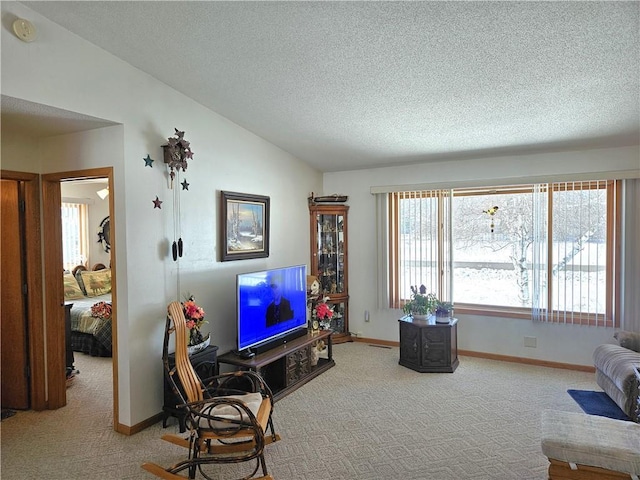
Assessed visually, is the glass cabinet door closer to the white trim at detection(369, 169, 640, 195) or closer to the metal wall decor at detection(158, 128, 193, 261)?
the white trim at detection(369, 169, 640, 195)

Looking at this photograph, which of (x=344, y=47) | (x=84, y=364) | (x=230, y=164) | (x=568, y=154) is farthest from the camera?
(x=84, y=364)

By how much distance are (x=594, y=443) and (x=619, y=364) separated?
1.56 m

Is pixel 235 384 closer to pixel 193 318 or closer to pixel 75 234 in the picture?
pixel 193 318

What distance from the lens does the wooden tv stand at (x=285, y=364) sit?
11.9 feet

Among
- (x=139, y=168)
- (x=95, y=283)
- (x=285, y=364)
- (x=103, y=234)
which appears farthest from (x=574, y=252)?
(x=103, y=234)

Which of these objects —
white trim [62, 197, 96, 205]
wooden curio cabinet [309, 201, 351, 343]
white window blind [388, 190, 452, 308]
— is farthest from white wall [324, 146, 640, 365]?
white trim [62, 197, 96, 205]

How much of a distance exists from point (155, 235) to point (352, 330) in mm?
3360

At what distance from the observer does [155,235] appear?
329 cm

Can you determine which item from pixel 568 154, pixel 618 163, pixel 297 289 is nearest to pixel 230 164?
pixel 297 289

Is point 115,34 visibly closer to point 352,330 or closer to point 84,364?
point 84,364

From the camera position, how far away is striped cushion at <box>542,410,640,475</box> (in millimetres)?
2078

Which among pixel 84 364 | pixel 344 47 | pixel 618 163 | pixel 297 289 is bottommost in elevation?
pixel 84 364

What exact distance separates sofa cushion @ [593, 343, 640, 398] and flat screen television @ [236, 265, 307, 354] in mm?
2872

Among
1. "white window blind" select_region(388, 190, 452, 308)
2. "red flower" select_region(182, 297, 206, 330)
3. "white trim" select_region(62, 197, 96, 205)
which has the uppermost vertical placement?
"white trim" select_region(62, 197, 96, 205)
